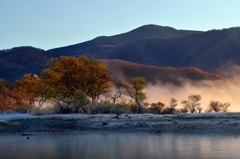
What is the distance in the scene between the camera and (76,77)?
160 ft

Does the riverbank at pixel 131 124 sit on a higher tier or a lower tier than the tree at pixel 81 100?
lower

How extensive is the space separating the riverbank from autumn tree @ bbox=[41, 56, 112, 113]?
8.53 meters

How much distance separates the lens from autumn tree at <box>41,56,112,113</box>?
48344 millimetres

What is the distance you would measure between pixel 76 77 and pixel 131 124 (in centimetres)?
2028

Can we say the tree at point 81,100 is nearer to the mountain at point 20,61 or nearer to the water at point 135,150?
the water at point 135,150

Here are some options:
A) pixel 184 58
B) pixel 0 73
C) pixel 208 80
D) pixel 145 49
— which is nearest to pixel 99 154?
pixel 208 80

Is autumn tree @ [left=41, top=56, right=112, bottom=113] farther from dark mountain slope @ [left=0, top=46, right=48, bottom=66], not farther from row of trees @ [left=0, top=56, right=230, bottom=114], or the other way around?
dark mountain slope @ [left=0, top=46, right=48, bottom=66]

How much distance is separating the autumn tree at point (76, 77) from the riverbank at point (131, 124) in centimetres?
853

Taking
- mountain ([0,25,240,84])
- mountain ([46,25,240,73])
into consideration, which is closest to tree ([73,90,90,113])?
mountain ([0,25,240,84])

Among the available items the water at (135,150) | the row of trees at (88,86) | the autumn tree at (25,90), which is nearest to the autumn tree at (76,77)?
the row of trees at (88,86)

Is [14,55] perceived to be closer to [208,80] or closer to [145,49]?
[145,49]

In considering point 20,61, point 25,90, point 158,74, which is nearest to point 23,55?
point 20,61

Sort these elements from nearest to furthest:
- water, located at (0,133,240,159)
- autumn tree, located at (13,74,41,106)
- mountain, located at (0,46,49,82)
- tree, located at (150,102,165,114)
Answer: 1. water, located at (0,133,240,159)
2. tree, located at (150,102,165,114)
3. autumn tree, located at (13,74,41,106)
4. mountain, located at (0,46,49,82)

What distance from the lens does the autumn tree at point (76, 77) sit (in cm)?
4834
